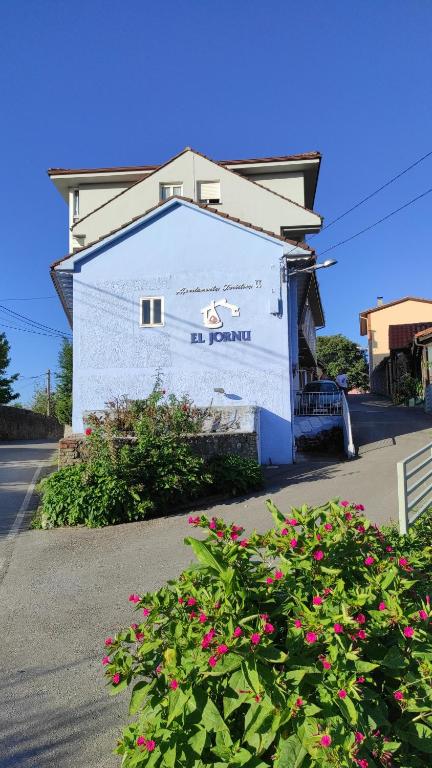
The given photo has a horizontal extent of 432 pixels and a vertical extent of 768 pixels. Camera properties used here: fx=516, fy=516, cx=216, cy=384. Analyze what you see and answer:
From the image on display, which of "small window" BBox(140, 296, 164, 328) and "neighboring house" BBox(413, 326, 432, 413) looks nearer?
"small window" BBox(140, 296, 164, 328)

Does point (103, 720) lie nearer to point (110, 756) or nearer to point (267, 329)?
point (110, 756)

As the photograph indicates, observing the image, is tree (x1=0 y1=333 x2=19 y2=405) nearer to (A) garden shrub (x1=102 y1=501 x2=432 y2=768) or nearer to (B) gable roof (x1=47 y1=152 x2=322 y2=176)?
(B) gable roof (x1=47 y1=152 x2=322 y2=176)

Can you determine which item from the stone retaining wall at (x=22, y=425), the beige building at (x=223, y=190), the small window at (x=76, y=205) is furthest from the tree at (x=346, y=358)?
the small window at (x=76, y=205)

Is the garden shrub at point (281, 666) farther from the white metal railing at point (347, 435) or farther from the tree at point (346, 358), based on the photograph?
the tree at point (346, 358)

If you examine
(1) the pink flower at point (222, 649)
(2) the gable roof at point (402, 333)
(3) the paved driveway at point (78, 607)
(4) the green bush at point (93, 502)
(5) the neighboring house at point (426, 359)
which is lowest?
(3) the paved driveway at point (78, 607)

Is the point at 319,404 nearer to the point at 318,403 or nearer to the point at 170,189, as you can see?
the point at 318,403

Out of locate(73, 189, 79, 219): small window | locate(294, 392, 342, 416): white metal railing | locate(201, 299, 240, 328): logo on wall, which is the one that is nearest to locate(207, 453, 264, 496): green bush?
locate(201, 299, 240, 328): logo on wall

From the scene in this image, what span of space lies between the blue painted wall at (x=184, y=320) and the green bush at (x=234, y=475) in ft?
10.5

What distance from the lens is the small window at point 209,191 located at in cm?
1726

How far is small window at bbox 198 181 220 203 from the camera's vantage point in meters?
17.3

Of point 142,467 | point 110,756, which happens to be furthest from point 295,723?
point 142,467

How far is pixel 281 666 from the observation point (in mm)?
2014

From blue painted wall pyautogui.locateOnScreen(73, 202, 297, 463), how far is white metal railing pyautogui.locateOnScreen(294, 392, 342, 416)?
2.83 metres

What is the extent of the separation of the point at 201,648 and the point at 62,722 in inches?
68.2
